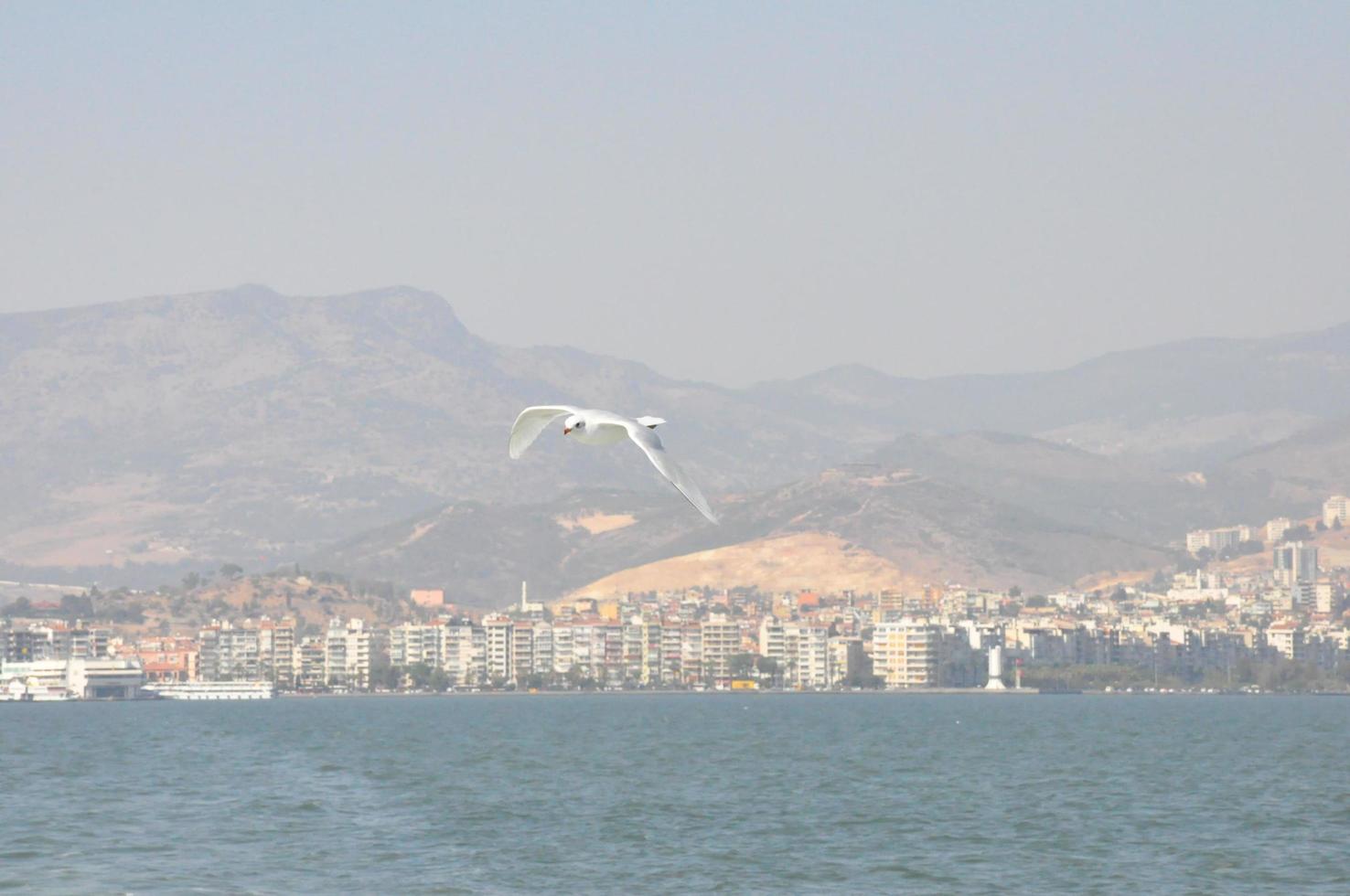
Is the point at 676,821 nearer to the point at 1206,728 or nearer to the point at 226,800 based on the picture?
the point at 226,800

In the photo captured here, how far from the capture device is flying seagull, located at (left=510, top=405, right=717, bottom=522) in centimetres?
2877

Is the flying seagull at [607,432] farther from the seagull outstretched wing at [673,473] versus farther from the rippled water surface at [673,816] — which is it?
the rippled water surface at [673,816]

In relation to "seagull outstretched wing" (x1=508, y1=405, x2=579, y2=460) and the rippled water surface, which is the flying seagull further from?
the rippled water surface

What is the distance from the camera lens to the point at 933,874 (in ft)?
193

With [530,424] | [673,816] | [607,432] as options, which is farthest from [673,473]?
[673,816]

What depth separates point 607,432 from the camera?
32219mm

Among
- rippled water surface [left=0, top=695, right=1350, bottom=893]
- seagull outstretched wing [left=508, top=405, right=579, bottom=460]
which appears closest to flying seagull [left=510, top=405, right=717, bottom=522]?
seagull outstretched wing [left=508, top=405, right=579, bottom=460]

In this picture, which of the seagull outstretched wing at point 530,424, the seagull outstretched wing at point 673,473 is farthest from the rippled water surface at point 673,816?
the seagull outstretched wing at point 673,473

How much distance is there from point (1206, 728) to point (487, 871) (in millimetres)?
118044

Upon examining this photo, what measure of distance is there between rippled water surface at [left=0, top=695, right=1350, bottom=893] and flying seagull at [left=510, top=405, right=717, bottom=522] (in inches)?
921

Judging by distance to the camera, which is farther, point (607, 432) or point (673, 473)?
point (607, 432)

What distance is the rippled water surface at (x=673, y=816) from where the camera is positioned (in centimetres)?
5800

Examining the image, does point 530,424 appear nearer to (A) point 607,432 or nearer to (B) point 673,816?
(A) point 607,432

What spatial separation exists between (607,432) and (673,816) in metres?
46.3
